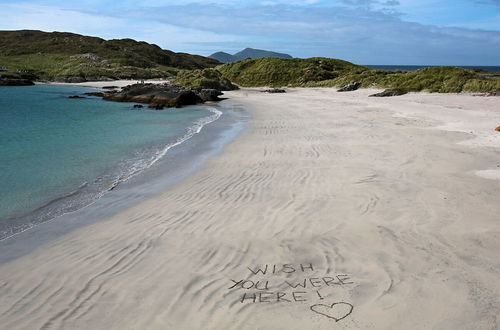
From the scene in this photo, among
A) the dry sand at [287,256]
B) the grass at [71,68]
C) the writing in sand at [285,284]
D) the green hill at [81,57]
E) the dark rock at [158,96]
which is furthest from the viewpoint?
the green hill at [81,57]

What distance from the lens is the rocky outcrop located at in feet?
118

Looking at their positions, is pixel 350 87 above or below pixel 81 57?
below

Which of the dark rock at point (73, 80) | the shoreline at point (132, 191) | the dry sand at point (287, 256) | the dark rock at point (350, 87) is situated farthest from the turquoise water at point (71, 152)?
the dark rock at point (73, 80)

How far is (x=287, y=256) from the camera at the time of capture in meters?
6.28

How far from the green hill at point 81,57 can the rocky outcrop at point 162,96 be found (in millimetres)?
46386

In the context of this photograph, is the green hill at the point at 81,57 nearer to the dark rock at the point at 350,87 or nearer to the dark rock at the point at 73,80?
the dark rock at the point at 73,80

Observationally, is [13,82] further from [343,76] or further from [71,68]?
[343,76]

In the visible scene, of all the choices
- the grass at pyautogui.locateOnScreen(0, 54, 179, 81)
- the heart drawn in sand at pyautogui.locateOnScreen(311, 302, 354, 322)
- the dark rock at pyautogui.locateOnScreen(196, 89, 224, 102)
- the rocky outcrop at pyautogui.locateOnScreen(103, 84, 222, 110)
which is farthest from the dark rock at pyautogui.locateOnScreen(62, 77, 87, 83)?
the heart drawn in sand at pyautogui.locateOnScreen(311, 302, 354, 322)

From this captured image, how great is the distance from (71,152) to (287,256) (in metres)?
13.1

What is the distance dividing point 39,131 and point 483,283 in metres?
23.6

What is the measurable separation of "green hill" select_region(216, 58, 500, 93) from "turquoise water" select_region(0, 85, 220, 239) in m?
23.0

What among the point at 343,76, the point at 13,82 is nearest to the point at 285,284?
the point at 343,76

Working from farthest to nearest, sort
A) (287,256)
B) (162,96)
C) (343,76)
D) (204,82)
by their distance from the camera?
(343,76) < (204,82) < (162,96) < (287,256)

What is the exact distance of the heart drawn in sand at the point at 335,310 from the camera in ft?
15.2
